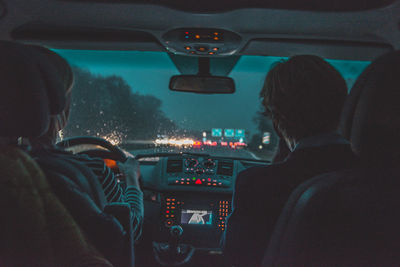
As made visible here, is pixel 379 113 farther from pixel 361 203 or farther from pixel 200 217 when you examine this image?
pixel 200 217

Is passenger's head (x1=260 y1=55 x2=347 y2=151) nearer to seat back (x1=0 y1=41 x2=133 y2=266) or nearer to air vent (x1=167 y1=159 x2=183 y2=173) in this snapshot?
seat back (x1=0 y1=41 x2=133 y2=266)

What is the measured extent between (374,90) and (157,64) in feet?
13.2

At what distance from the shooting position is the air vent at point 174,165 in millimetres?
3939

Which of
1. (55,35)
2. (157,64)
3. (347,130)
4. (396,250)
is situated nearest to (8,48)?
(347,130)

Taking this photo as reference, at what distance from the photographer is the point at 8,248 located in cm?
127

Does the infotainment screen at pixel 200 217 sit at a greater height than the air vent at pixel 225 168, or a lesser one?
lesser

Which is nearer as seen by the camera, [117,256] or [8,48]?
[8,48]

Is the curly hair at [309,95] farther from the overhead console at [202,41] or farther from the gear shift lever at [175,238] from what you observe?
the gear shift lever at [175,238]

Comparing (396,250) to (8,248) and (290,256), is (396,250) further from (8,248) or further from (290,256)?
(8,248)

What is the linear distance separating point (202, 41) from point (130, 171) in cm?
186

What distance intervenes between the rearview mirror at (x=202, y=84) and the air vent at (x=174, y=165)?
988mm

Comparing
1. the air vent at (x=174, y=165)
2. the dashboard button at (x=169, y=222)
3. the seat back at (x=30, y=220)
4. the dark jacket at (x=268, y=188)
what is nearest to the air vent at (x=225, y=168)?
the air vent at (x=174, y=165)

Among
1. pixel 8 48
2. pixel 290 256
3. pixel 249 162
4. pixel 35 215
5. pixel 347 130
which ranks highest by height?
pixel 8 48

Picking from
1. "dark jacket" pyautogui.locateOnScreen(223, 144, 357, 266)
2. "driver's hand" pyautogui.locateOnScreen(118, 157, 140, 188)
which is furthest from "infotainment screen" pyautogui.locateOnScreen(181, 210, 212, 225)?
"dark jacket" pyautogui.locateOnScreen(223, 144, 357, 266)
